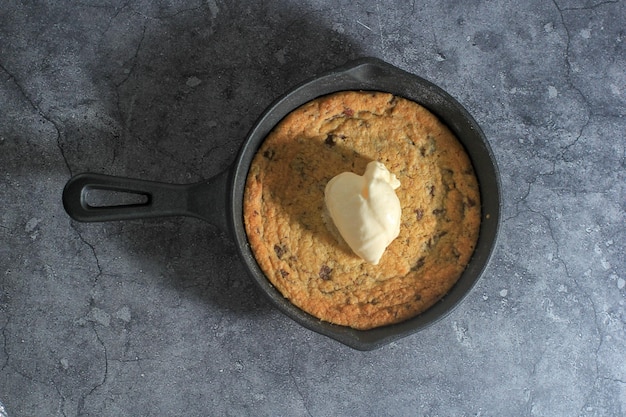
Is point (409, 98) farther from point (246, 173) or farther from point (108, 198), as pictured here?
point (108, 198)

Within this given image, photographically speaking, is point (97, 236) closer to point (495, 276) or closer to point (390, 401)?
point (390, 401)

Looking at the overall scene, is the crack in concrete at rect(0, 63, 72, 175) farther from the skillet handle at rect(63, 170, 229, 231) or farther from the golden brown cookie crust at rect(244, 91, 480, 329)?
the golden brown cookie crust at rect(244, 91, 480, 329)

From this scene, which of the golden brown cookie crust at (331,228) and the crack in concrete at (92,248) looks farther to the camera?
the crack in concrete at (92,248)

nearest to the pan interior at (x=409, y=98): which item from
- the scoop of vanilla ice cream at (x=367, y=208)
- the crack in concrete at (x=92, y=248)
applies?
the scoop of vanilla ice cream at (x=367, y=208)

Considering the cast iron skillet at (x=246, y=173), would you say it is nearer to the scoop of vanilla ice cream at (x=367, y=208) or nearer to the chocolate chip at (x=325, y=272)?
the chocolate chip at (x=325, y=272)

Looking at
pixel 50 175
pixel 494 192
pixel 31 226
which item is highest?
pixel 494 192

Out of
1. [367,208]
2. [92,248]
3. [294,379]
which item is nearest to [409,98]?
[367,208]

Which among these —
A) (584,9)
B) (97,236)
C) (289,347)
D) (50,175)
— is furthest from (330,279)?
(584,9)
